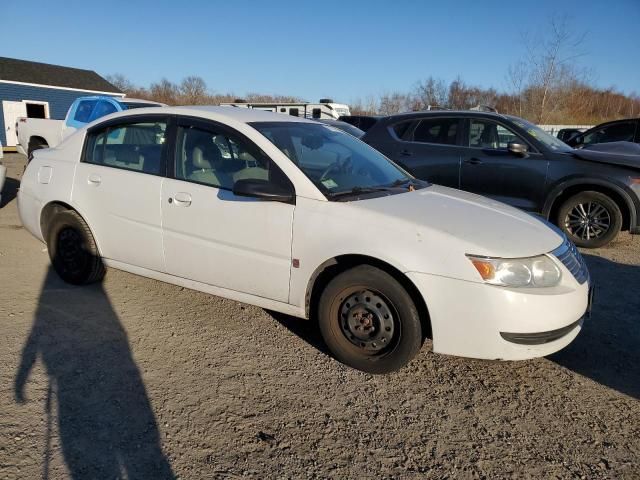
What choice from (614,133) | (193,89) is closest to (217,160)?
(614,133)

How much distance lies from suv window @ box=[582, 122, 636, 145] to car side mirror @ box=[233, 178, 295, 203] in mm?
9824

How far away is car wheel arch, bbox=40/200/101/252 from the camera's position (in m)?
4.16

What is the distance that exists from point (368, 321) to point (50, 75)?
2760cm

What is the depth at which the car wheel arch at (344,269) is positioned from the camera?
2.89 meters

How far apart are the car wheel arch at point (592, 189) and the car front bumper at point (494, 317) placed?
3.75 metres

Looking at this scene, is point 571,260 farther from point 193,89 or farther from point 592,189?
point 193,89

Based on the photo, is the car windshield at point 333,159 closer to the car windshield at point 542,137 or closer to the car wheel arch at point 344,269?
the car wheel arch at point 344,269

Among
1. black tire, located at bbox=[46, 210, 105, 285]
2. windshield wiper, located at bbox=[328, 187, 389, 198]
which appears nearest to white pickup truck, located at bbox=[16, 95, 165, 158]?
black tire, located at bbox=[46, 210, 105, 285]

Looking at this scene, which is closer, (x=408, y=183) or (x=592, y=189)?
(x=408, y=183)

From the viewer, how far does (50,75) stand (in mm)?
24812

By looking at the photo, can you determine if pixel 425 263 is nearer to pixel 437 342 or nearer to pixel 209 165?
pixel 437 342

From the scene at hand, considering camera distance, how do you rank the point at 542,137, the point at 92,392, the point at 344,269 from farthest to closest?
the point at 542,137
the point at 344,269
the point at 92,392

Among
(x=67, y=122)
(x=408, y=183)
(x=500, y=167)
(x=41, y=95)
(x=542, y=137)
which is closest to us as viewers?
(x=408, y=183)

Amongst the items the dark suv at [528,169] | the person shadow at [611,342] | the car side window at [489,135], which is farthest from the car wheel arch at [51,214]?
the car side window at [489,135]
